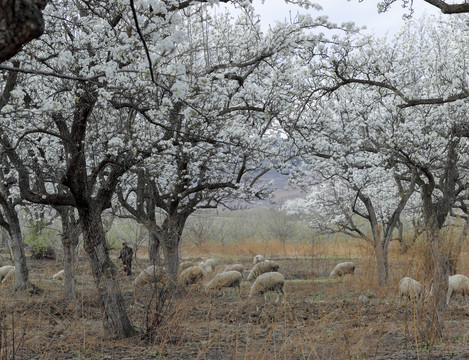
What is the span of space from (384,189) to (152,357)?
19.5m

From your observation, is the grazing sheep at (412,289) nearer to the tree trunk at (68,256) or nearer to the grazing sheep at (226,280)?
the grazing sheep at (226,280)

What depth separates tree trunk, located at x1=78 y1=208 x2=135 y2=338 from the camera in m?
8.89

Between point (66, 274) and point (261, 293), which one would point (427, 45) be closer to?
point (261, 293)

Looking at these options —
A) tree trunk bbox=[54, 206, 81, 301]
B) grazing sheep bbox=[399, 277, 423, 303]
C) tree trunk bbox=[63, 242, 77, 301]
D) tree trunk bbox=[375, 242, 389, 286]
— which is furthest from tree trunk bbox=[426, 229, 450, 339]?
tree trunk bbox=[63, 242, 77, 301]

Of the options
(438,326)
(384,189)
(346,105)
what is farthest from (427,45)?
(438,326)

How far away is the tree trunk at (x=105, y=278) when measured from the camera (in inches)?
350

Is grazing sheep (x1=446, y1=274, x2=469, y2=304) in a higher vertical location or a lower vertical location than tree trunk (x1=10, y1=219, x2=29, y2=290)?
lower

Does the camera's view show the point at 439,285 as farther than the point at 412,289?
Yes

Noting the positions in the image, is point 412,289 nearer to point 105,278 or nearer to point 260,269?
point 105,278

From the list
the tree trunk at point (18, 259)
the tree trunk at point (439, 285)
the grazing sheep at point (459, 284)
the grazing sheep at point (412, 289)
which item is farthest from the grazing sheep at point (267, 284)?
the tree trunk at point (18, 259)

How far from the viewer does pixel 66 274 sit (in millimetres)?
14273

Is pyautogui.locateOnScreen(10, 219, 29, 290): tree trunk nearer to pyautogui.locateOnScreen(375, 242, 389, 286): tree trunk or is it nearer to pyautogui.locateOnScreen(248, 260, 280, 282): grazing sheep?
pyautogui.locateOnScreen(248, 260, 280, 282): grazing sheep

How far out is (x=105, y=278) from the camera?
883 centimetres

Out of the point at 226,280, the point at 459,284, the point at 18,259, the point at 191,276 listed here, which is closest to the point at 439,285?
the point at 191,276
